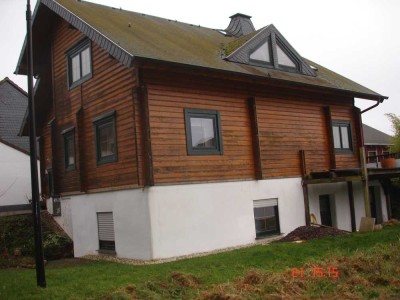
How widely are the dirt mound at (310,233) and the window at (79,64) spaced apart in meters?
8.49

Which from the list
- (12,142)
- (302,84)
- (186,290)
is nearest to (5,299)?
(186,290)

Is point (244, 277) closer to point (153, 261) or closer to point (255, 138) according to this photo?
point (153, 261)

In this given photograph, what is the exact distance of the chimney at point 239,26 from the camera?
22663 mm

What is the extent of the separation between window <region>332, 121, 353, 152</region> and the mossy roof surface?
1.43m

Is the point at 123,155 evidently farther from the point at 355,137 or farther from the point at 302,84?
the point at 355,137

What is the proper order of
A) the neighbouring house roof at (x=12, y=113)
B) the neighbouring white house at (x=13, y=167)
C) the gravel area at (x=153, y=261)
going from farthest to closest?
the neighbouring house roof at (x=12, y=113), the neighbouring white house at (x=13, y=167), the gravel area at (x=153, y=261)

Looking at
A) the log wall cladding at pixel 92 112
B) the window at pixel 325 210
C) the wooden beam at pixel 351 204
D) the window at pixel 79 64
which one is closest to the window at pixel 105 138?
the log wall cladding at pixel 92 112

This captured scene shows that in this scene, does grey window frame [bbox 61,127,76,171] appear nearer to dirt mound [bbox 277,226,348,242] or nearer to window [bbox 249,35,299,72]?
window [bbox 249,35,299,72]

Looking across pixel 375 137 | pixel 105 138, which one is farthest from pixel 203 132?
pixel 375 137

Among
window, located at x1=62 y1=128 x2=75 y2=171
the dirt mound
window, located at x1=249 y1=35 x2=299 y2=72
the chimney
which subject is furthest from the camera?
the chimney

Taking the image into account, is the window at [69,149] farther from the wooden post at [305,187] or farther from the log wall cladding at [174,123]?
the wooden post at [305,187]


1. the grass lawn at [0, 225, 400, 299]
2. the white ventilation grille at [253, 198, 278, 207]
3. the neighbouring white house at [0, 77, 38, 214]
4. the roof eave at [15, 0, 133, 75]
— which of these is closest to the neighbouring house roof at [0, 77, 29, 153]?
the neighbouring white house at [0, 77, 38, 214]

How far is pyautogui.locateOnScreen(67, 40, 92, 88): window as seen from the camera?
1625 centimetres

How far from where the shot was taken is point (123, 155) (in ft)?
46.2
